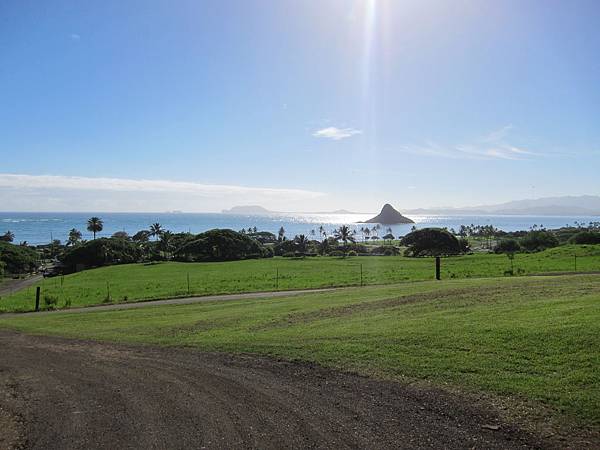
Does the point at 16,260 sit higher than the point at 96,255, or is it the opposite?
the point at 96,255

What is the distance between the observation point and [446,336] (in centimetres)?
1166

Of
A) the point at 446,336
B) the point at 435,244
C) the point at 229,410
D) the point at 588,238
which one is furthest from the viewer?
the point at 435,244

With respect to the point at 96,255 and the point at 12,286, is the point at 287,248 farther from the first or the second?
the point at 12,286

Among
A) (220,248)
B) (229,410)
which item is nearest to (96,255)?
(220,248)

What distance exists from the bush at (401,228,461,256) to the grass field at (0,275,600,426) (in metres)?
85.6

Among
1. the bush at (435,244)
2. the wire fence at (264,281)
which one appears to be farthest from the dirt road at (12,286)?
the bush at (435,244)

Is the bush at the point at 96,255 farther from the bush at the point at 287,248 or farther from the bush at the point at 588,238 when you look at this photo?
the bush at the point at 588,238

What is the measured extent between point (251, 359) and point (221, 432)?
14.0 feet

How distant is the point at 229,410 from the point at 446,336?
6.04 metres

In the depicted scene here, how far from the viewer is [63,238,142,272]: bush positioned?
98.5 metres

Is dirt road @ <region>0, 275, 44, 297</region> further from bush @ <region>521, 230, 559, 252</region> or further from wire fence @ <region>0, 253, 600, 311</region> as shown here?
bush @ <region>521, 230, 559, 252</region>

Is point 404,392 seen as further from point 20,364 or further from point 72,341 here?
point 72,341

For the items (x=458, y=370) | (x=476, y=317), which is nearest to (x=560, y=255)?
(x=476, y=317)

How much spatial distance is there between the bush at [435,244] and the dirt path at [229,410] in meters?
95.9
